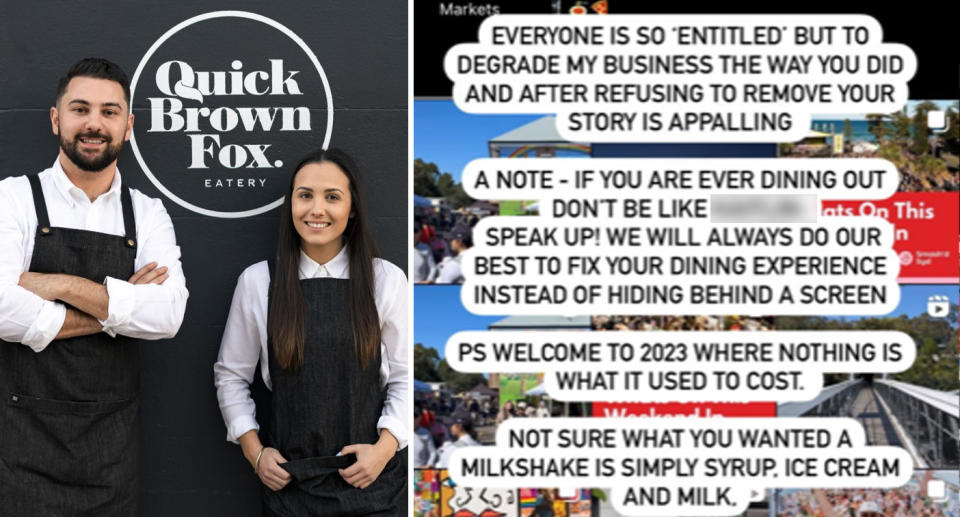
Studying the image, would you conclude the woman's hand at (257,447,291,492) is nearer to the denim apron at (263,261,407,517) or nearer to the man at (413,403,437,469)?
the denim apron at (263,261,407,517)

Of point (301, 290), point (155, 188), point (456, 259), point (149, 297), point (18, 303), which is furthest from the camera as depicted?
point (456, 259)

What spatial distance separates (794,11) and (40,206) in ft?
7.94

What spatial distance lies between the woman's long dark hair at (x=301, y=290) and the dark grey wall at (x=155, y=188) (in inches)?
12.4

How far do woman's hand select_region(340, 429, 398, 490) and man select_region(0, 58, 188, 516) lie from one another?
1.99 ft

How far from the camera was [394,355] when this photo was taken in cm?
270

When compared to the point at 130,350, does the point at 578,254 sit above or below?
above

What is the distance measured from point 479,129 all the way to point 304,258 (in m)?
0.78

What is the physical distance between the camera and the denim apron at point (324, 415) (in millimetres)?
2604

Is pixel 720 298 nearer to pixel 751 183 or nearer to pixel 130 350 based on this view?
pixel 751 183

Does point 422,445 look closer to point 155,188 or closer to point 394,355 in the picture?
point 394,355

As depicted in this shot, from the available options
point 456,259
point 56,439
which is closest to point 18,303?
point 56,439

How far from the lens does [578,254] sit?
3.12m

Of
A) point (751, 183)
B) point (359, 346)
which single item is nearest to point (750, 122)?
point (751, 183)

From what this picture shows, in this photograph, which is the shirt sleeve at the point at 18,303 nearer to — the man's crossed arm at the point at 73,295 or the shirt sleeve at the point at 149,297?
the man's crossed arm at the point at 73,295
